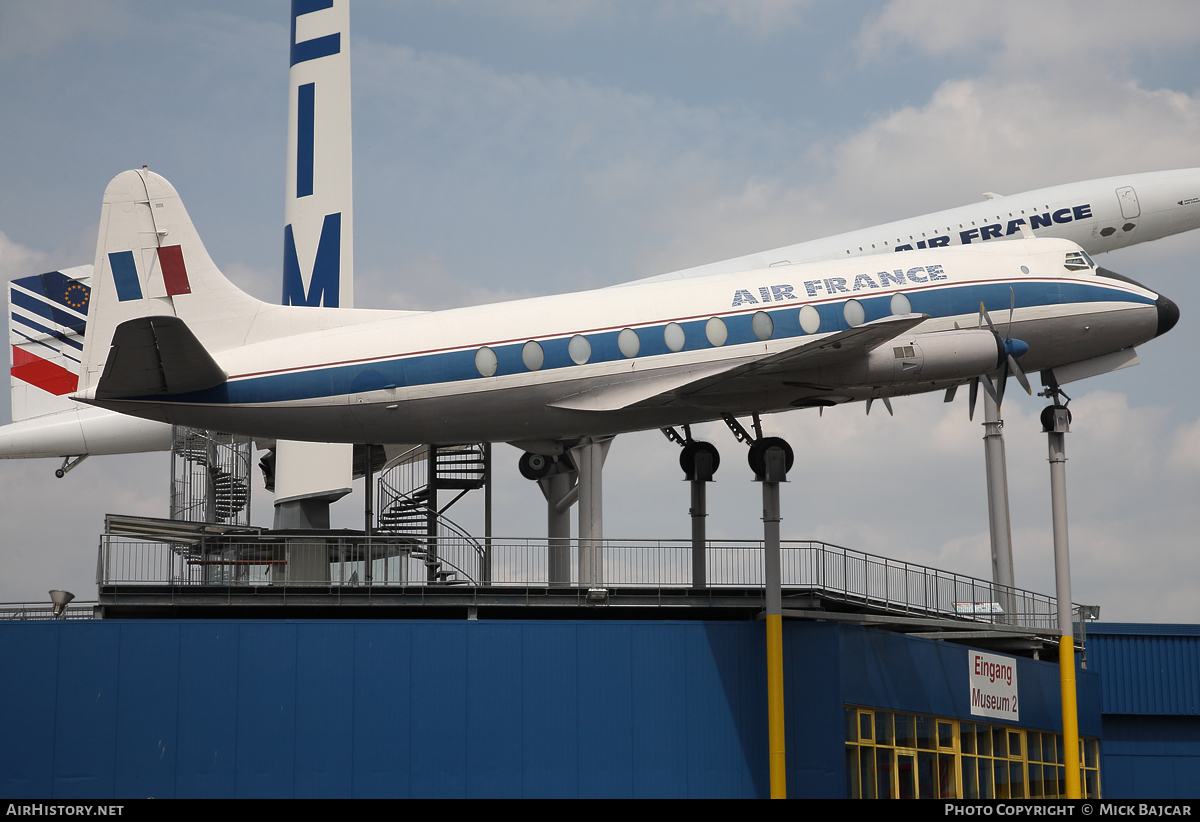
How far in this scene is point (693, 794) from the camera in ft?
99.0

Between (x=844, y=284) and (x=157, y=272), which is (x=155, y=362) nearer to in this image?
(x=157, y=272)

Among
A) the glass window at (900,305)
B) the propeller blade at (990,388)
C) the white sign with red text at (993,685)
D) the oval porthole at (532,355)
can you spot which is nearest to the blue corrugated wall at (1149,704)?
the white sign with red text at (993,685)

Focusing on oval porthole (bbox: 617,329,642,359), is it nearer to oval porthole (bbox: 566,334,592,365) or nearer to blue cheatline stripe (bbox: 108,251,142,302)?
oval porthole (bbox: 566,334,592,365)

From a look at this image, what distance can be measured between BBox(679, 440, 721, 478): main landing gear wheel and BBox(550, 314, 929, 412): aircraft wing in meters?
5.21

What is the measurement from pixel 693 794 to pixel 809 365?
10987 mm

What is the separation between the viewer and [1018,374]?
29906 mm

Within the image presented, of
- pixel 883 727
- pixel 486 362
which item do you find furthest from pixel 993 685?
pixel 486 362

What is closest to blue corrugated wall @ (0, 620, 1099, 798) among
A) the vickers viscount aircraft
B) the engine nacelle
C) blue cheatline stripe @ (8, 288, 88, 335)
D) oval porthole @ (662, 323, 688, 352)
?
the vickers viscount aircraft

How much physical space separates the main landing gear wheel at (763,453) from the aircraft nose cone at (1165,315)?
35.0 feet

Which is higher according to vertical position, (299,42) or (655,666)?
(299,42)

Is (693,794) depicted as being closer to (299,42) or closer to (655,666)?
(655,666)

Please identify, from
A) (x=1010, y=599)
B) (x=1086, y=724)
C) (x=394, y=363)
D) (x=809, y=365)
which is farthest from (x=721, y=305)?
(x=1086, y=724)

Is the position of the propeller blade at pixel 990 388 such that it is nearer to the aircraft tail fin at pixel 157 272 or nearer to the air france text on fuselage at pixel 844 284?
the air france text on fuselage at pixel 844 284

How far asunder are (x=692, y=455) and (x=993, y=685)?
457 inches
